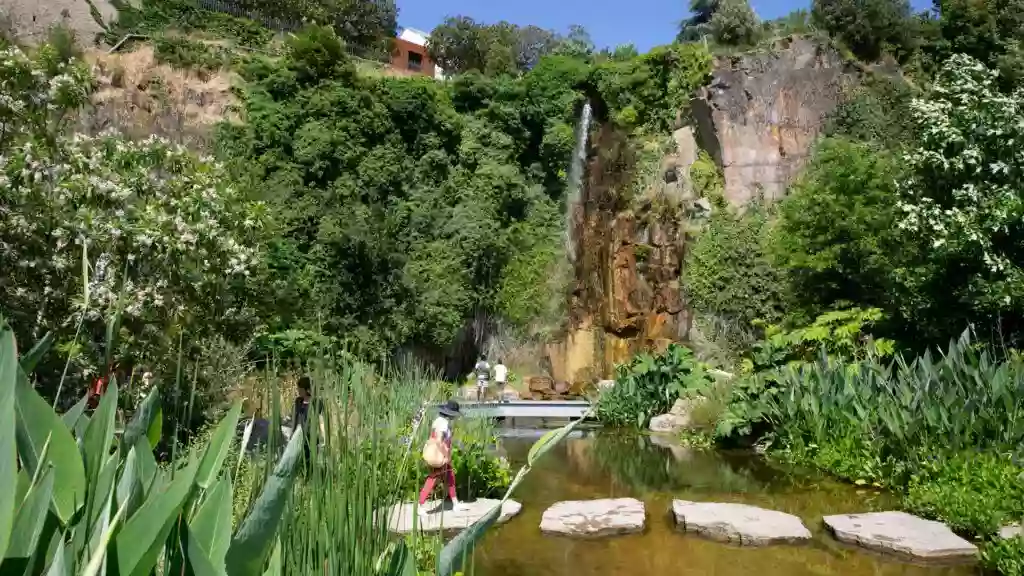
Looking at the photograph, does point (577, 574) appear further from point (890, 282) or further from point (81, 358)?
point (890, 282)

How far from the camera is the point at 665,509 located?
5.56 m

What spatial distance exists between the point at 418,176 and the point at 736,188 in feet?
22.5

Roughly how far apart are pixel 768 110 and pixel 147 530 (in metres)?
16.8

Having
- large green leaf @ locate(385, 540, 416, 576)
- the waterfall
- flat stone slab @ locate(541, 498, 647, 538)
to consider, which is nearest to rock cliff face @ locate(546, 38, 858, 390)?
the waterfall

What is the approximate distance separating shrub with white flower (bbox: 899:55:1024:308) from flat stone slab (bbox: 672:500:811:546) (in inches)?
186

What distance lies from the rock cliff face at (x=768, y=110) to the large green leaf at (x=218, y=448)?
15.5 meters

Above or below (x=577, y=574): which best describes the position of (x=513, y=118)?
above

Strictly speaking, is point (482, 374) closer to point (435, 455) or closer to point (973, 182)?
point (973, 182)

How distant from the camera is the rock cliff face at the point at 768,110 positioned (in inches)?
624

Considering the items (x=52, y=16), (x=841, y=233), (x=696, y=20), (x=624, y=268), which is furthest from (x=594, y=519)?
(x=696, y=20)

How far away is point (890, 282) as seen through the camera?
1007 centimetres

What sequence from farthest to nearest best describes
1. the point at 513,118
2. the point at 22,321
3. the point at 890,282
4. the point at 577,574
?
the point at 513,118
the point at 890,282
the point at 22,321
the point at 577,574

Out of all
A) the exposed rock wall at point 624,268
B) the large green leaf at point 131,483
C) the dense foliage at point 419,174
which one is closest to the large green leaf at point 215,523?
the large green leaf at point 131,483

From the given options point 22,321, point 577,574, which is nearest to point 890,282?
point 577,574
